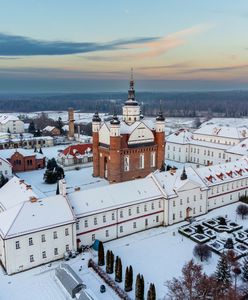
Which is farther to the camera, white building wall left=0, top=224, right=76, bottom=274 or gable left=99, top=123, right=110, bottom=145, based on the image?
gable left=99, top=123, right=110, bottom=145

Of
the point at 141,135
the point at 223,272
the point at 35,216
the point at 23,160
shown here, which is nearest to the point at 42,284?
the point at 35,216

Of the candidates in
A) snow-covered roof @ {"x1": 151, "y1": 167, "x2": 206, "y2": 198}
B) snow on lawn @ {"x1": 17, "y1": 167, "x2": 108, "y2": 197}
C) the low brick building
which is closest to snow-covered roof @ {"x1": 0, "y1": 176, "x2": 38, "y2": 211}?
snow on lawn @ {"x1": 17, "y1": 167, "x2": 108, "y2": 197}

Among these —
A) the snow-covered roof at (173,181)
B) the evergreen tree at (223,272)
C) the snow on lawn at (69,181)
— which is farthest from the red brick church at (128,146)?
the evergreen tree at (223,272)

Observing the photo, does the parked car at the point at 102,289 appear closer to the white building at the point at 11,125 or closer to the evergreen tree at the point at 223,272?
the evergreen tree at the point at 223,272

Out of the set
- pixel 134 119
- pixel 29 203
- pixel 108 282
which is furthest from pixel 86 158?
pixel 108 282

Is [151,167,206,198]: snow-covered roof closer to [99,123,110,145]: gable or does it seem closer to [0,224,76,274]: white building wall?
[0,224,76,274]: white building wall

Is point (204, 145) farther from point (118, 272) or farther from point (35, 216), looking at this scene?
point (35, 216)

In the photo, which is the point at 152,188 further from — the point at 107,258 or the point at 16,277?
the point at 16,277
